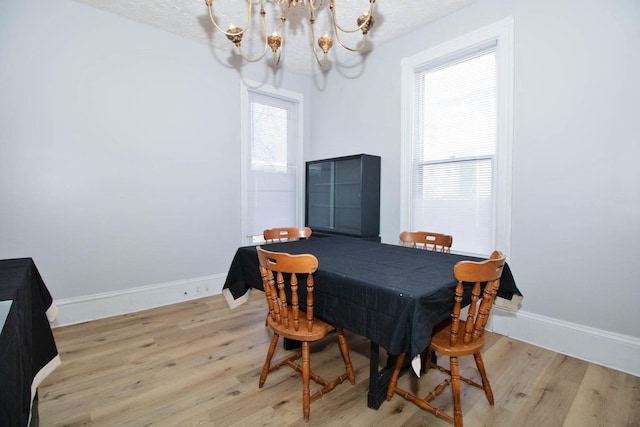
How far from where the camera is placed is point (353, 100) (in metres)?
3.87

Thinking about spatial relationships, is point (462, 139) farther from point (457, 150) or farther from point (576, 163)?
point (576, 163)

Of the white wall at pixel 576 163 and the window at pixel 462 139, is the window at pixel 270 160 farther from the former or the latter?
the white wall at pixel 576 163

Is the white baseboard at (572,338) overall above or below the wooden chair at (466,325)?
below

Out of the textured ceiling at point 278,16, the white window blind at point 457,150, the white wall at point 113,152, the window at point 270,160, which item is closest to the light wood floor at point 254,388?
the white wall at point 113,152

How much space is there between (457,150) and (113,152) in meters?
3.32

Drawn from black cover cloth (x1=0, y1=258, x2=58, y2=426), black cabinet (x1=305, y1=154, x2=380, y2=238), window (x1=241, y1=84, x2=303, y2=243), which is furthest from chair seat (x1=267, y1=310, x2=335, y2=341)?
window (x1=241, y1=84, x2=303, y2=243)

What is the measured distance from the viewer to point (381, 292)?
1.38 m

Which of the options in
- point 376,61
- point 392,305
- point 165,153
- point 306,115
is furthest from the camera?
point 306,115

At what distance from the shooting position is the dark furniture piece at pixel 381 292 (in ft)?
4.26

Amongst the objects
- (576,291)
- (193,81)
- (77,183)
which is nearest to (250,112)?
(193,81)

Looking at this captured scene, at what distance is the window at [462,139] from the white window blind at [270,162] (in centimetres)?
171

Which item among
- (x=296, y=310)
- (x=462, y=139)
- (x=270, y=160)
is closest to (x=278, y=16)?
(x=270, y=160)

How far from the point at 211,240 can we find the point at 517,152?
10.6 ft

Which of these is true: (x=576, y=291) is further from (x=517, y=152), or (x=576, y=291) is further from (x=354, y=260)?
(x=354, y=260)
